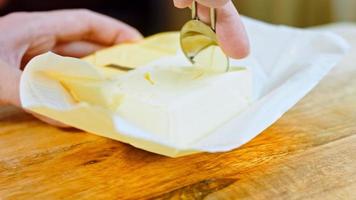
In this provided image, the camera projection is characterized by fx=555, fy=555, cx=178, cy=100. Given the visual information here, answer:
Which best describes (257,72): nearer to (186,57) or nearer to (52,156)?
(186,57)

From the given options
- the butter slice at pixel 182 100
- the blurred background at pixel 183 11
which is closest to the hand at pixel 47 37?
the butter slice at pixel 182 100

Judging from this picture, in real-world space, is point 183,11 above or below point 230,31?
below

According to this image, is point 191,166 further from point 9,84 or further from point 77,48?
point 77,48

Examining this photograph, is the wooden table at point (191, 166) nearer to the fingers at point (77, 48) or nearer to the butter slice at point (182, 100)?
the butter slice at point (182, 100)

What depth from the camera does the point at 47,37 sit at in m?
0.83

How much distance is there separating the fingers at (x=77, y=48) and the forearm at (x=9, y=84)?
0.58 feet

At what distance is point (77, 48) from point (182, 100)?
13.0 inches

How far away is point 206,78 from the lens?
67cm

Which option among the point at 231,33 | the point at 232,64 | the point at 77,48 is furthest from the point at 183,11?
the point at 231,33

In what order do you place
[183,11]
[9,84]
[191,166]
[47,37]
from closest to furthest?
[191,166], [9,84], [47,37], [183,11]

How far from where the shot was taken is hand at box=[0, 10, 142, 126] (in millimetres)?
699

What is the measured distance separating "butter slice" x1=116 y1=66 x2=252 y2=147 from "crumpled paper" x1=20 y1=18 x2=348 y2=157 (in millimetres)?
14

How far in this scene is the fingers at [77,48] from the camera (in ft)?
2.88

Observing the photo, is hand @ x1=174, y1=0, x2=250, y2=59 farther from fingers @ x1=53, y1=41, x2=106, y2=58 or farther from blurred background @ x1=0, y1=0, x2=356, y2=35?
blurred background @ x1=0, y1=0, x2=356, y2=35
